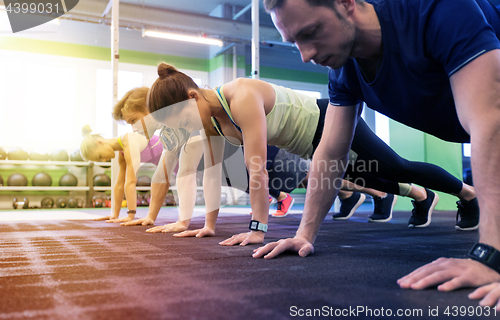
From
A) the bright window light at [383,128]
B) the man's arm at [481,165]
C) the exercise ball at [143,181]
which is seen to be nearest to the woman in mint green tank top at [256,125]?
the man's arm at [481,165]

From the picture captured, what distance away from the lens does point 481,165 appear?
2.38 feet

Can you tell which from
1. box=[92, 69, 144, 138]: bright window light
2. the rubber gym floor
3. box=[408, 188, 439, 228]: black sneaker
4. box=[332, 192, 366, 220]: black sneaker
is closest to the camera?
the rubber gym floor

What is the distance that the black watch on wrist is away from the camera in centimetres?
67

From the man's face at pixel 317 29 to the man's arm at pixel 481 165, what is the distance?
27cm

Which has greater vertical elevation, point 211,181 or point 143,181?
point 211,181

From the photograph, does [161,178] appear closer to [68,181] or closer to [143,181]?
[143,181]

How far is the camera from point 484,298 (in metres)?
0.62

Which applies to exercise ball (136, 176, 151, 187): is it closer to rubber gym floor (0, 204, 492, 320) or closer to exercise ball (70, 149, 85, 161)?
exercise ball (70, 149, 85, 161)

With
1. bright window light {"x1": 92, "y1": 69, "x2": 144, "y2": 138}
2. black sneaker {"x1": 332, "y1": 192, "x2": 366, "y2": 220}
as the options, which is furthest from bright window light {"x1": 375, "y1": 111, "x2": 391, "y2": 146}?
bright window light {"x1": 92, "y1": 69, "x2": 144, "y2": 138}

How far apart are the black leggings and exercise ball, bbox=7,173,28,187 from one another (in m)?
5.60

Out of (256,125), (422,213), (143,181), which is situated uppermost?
(256,125)

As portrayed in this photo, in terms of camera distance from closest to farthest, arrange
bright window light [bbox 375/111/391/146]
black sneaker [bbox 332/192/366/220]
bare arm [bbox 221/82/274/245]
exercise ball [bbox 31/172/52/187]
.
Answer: bare arm [bbox 221/82/274/245], black sneaker [bbox 332/192/366/220], bright window light [bbox 375/111/391/146], exercise ball [bbox 31/172/52/187]

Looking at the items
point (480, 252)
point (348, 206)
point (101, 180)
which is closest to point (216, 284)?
point (480, 252)

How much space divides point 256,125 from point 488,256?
86cm
